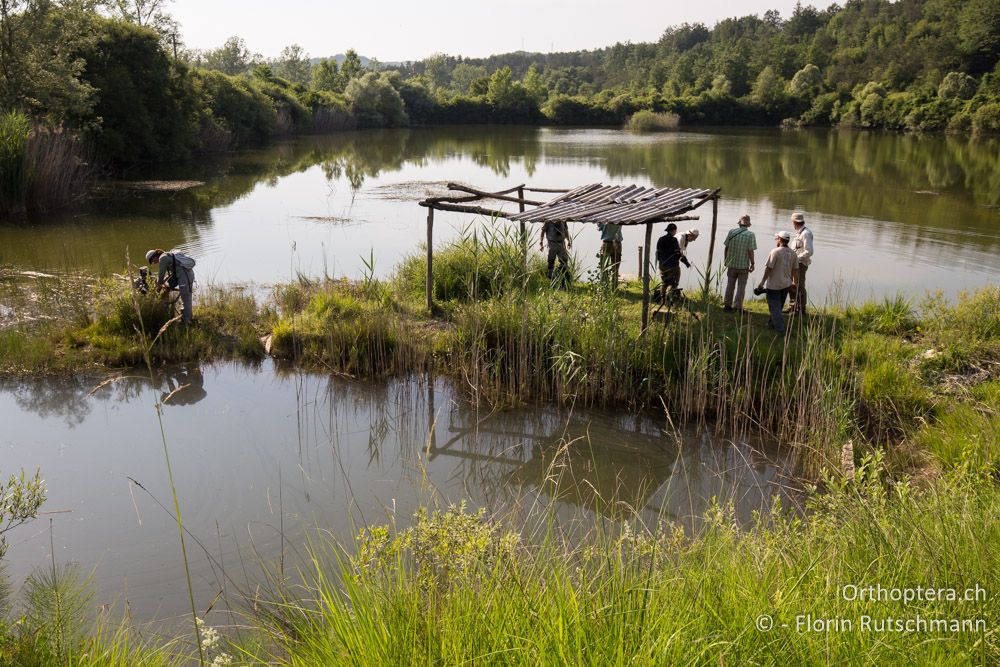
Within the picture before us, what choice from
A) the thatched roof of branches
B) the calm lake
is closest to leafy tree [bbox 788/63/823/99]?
the calm lake

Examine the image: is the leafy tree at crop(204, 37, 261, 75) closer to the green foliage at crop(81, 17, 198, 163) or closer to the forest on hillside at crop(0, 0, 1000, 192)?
the forest on hillside at crop(0, 0, 1000, 192)

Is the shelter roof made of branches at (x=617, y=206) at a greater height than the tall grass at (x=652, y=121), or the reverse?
the tall grass at (x=652, y=121)

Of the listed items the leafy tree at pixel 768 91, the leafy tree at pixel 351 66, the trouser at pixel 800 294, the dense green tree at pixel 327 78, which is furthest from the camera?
the leafy tree at pixel 351 66

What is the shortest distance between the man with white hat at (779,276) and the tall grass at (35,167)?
16778 mm

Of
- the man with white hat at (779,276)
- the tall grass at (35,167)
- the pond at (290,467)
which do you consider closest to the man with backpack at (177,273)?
the pond at (290,467)

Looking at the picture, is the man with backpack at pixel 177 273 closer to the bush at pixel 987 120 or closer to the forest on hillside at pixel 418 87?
the forest on hillside at pixel 418 87

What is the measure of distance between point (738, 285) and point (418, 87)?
195ft

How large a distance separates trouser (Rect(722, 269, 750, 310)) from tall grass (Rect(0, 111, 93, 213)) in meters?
16.2

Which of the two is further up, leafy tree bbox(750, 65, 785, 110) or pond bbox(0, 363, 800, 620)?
leafy tree bbox(750, 65, 785, 110)

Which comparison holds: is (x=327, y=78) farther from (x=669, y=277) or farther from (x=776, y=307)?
(x=776, y=307)

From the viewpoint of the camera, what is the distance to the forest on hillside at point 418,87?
66.3 feet

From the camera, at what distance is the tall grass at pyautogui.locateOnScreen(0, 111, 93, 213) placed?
17.0 metres

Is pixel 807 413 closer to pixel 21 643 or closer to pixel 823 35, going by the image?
pixel 21 643

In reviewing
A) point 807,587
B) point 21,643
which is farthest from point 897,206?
point 21,643
